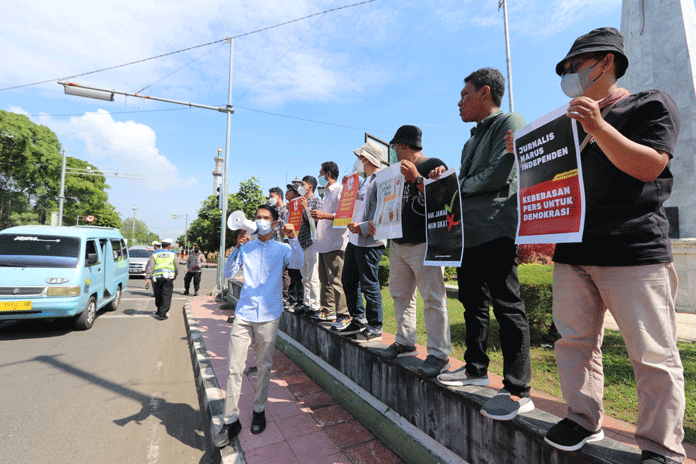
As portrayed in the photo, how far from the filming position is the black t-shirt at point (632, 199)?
149 centimetres

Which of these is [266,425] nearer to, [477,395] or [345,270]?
[345,270]

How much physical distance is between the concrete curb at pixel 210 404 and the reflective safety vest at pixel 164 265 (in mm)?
3505

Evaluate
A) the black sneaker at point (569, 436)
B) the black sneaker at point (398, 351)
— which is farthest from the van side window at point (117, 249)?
the black sneaker at point (569, 436)

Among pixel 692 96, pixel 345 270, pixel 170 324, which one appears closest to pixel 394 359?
pixel 345 270

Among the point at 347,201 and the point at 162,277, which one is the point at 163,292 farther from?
the point at 347,201

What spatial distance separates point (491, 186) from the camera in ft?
7.57

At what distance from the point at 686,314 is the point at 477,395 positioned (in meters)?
8.40

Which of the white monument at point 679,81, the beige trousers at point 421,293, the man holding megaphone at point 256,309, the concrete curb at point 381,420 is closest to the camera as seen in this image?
the concrete curb at point 381,420

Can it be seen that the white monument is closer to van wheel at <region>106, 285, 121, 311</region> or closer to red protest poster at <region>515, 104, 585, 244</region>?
red protest poster at <region>515, 104, 585, 244</region>

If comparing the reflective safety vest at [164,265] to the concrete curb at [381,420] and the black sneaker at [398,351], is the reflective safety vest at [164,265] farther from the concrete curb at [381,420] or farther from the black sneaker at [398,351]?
the black sneaker at [398,351]

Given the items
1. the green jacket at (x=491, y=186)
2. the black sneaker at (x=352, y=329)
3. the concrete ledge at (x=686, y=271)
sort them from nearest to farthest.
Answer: the green jacket at (x=491, y=186) < the black sneaker at (x=352, y=329) < the concrete ledge at (x=686, y=271)

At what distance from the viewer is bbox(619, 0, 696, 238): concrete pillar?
324 inches

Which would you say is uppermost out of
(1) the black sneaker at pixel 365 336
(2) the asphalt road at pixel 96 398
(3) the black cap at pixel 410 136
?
(3) the black cap at pixel 410 136

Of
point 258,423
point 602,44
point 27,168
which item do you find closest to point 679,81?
point 602,44
